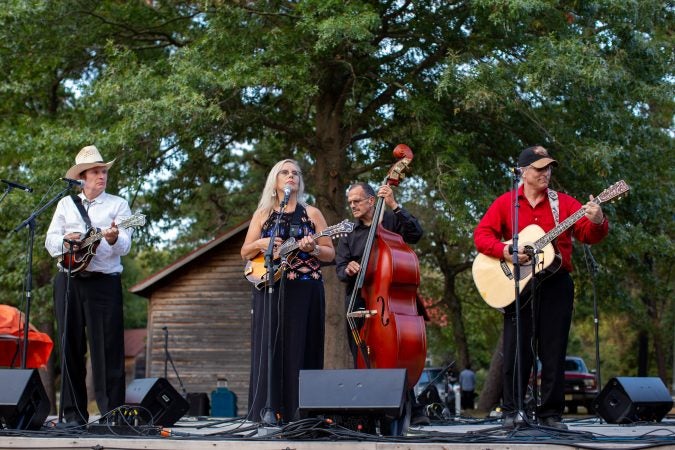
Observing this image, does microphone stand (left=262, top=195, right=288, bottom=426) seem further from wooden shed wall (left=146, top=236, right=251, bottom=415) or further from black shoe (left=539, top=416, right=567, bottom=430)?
wooden shed wall (left=146, top=236, right=251, bottom=415)

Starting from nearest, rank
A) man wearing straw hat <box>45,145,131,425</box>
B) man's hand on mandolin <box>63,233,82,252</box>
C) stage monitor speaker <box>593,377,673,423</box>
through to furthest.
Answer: man's hand on mandolin <box>63,233,82,252</box>, man wearing straw hat <box>45,145,131,425</box>, stage monitor speaker <box>593,377,673,423</box>

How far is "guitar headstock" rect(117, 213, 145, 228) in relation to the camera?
6.52 m

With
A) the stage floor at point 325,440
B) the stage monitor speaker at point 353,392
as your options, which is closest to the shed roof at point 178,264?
the stage floor at point 325,440

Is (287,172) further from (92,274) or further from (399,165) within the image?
(92,274)

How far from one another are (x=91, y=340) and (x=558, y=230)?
11.2 ft

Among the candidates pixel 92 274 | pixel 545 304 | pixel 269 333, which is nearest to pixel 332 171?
pixel 92 274

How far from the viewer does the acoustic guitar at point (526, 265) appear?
601 cm

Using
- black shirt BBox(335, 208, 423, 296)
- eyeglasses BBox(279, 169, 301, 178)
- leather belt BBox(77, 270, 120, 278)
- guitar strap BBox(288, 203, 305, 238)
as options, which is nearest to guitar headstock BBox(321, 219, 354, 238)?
guitar strap BBox(288, 203, 305, 238)

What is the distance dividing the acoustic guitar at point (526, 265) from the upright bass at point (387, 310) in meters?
0.57

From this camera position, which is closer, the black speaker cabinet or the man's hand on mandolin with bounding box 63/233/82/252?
the man's hand on mandolin with bounding box 63/233/82/252

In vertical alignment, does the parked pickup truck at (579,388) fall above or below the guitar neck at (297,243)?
below

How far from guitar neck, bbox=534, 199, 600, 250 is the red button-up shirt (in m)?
0.10

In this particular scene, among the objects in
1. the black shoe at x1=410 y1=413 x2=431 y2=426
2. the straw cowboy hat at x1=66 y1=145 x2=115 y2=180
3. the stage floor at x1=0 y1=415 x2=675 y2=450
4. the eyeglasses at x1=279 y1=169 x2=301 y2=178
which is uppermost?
the straw cowboy hat at x1=66 y1=145 x2=115 y2=180

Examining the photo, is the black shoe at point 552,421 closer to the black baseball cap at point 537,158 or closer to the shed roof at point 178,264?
the black baseball cap at point 537,158
